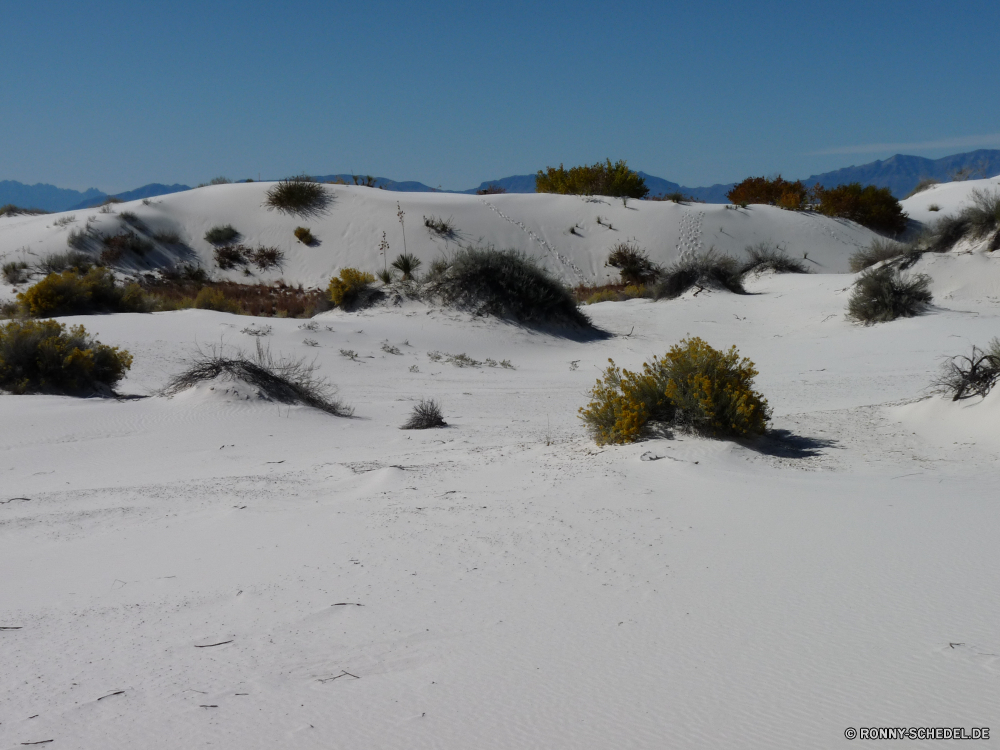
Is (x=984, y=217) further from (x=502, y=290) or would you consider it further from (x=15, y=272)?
(x=15, y=272)

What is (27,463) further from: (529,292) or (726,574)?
(529,292)

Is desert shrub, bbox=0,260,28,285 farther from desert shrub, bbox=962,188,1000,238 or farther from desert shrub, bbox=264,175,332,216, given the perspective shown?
desert shrub, bbox=962,188,1000,238

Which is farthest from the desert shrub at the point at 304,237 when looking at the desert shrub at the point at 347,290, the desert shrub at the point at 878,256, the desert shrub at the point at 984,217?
the desert shrub at the point at 984,217

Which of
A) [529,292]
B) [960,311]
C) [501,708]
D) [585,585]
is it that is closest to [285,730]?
[501,708]

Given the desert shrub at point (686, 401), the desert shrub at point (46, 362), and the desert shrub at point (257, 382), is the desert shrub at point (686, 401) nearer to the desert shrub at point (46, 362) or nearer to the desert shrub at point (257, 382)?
the desert shrub at point (257, 382)

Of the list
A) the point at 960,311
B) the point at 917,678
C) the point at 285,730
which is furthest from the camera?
the point at 960,311

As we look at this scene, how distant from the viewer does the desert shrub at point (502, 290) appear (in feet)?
55.8

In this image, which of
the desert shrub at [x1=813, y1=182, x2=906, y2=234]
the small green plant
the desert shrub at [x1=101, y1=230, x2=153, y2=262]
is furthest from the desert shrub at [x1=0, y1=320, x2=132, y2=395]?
the desert shrub at [x1=813, y1=182, x2=906, y2=234]

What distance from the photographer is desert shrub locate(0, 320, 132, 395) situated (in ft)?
29.3

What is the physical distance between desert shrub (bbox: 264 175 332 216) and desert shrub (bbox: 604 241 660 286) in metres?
11.7

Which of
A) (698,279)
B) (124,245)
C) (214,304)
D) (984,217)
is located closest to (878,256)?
→ (984,217)

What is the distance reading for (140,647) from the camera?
123 inches

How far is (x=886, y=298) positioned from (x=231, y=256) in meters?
21.5

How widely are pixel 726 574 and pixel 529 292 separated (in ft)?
44.6
